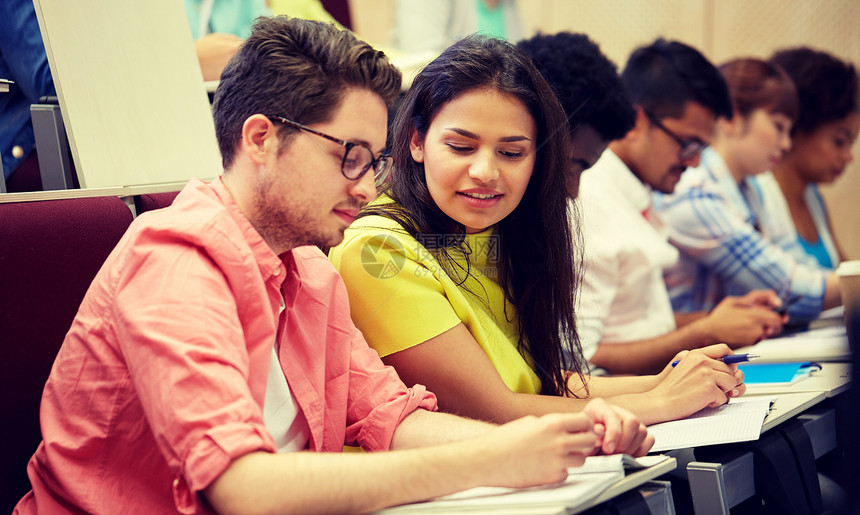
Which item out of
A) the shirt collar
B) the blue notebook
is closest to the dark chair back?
the shirt collar

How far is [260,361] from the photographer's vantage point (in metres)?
0.68

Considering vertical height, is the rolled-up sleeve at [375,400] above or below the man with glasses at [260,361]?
below

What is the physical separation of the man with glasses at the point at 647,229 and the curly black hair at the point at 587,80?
0.31ft

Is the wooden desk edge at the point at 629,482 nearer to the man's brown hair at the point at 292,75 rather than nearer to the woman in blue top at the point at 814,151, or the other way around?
the man's brown hair at the point at 292,75

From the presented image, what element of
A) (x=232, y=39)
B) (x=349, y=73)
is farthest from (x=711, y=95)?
(x=349, y=73)

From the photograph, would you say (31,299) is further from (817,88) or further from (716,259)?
(817,88)

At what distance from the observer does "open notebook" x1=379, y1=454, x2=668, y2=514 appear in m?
0.59

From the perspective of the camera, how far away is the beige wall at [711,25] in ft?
6.90

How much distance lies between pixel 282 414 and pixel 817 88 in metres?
1.91

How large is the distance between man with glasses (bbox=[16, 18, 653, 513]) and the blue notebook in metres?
0.44

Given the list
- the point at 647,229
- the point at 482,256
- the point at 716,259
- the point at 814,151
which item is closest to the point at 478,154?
the point at 482,256

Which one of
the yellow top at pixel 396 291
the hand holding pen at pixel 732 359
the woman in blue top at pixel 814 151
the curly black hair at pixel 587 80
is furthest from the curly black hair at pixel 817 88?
the yellow top at pixel 396 291

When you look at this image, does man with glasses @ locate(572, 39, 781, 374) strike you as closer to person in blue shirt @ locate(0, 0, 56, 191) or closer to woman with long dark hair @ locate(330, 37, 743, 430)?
woman with long dark hair @ locate(330, 37, 743, 430)

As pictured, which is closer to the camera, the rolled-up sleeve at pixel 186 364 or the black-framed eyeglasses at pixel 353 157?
the rolled-up sleeve at pixel 186 364
